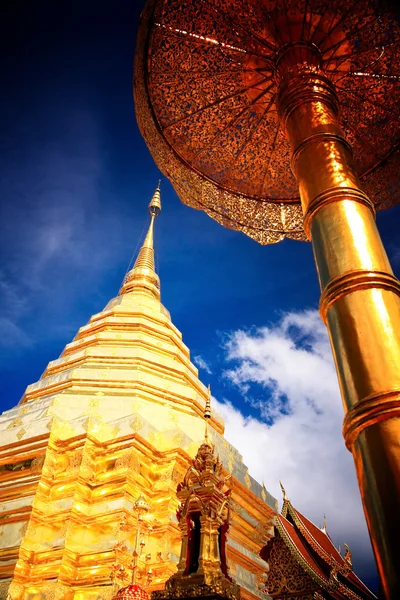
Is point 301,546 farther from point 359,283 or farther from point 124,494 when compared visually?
point 124,494

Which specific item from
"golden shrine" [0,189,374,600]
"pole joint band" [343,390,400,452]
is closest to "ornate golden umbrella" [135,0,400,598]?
"pole joint band" [343,390,400,452]

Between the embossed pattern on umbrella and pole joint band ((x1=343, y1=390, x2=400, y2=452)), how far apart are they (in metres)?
2.98

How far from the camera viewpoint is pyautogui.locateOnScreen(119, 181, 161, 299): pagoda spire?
17.0m

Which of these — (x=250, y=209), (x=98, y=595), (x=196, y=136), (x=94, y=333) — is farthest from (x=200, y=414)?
(x=196, y=136)

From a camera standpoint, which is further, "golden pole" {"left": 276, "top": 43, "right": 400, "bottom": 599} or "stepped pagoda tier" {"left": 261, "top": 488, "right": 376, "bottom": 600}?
"stepped pagoda tier" {"left": 261, "top": 488, "right": 376, "bottom": 600}

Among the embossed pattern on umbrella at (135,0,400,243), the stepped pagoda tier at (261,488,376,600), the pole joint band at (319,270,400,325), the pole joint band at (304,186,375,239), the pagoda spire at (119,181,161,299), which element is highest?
the pagoda spire at (119,181,161,299)

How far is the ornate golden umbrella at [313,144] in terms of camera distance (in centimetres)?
191

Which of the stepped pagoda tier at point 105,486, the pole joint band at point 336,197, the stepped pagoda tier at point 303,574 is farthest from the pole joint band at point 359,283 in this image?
the stepped pagoda tier at point 105,486

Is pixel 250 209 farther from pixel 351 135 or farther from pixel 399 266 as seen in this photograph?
pixel 399 266

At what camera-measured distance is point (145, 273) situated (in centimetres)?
1775

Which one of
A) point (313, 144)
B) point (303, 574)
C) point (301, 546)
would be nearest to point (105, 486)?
point (301, 546)

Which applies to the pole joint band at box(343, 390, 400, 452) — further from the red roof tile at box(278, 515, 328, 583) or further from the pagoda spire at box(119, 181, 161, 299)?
the pagoda spire at box(119, 181, 161, 299)

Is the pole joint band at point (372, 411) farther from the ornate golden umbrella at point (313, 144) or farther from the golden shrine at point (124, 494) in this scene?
the golden shrine at point (124, 494)

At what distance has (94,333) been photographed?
1359 centimetres
